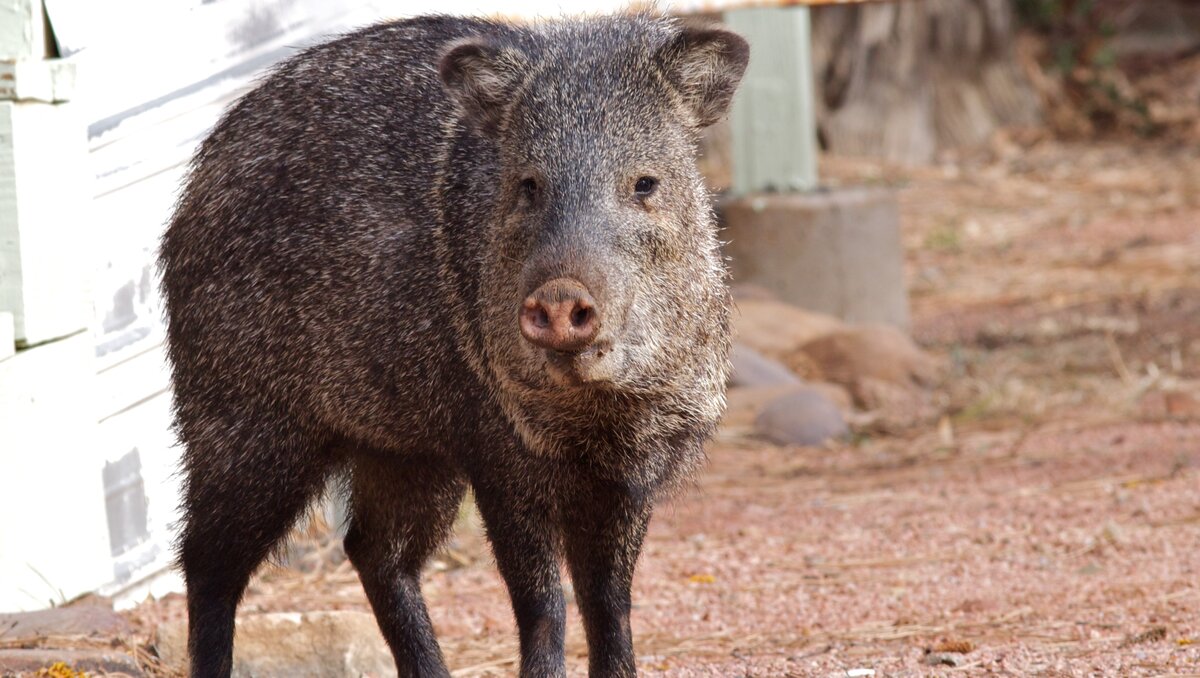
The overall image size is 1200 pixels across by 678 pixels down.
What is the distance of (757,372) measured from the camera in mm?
6504

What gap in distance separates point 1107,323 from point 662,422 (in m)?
4.90

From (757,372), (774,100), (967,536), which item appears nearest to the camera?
(967,536)

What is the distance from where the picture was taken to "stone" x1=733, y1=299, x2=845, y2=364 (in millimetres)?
6883

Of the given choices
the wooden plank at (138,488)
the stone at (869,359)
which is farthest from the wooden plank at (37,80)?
the stone at (869,359)

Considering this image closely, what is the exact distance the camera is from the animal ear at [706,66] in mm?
2928

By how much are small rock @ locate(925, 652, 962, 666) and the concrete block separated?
13.7ft

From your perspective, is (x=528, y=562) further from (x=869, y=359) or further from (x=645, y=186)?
(x=869, y=359)

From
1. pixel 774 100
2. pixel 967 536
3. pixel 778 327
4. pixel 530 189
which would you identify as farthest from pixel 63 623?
pixel 774 100

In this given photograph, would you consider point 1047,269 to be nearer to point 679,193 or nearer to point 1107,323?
point 1107,323

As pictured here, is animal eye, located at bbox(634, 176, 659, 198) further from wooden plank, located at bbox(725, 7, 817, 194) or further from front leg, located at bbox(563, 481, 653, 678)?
wooden plank, located at bbox(725, 7, 817, 194)

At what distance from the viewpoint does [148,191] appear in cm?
411

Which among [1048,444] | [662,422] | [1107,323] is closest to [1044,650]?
[662,422]

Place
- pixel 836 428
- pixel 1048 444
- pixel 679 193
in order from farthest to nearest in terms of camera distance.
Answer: pixel 836 428 → pixel 1048 444 → pixel 679 193

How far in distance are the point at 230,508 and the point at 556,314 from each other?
1.14m
